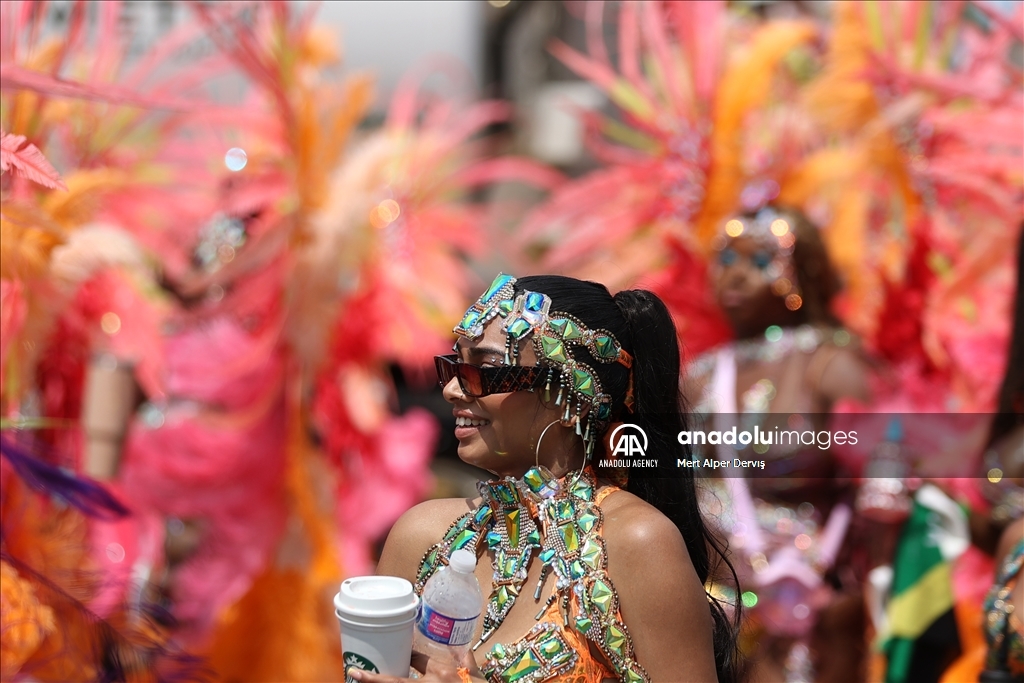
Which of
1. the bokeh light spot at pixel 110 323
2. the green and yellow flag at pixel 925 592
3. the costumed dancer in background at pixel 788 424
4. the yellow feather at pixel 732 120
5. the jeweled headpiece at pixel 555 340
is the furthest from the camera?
the yellow feather at pixel 732 120

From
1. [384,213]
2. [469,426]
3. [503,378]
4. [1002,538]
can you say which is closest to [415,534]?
[469,426]

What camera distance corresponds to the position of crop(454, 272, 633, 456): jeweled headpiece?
6.63 feet

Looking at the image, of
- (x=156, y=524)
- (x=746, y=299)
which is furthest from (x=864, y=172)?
(x=156, y=524)

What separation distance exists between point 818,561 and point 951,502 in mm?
513

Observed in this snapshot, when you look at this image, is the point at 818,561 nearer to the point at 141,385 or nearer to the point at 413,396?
the point at 141,385

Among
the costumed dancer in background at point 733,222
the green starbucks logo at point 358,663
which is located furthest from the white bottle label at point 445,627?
the costumed dancer in background at point 733,222

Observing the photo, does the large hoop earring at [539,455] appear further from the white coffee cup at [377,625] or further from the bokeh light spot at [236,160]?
the bokeh light spot at [236,160]

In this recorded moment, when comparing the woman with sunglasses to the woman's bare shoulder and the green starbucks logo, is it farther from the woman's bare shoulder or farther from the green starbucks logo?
the green starbucks logo

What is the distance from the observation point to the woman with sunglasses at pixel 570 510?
1938mm

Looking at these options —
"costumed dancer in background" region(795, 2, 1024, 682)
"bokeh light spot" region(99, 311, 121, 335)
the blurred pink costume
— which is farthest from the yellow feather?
"bokeh light spot" region(99, 311, 121, 335)

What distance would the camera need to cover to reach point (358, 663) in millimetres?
1836

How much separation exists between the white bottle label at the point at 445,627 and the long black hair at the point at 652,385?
0.43m

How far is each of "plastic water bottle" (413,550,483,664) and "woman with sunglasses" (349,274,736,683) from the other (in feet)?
0.09

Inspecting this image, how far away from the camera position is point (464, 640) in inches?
76.0
